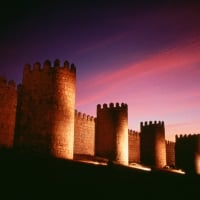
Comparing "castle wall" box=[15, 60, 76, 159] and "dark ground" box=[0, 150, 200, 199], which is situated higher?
"castle wall" box=[15, 60, 76, 159]

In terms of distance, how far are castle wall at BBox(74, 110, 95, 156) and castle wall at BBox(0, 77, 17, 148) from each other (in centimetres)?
700

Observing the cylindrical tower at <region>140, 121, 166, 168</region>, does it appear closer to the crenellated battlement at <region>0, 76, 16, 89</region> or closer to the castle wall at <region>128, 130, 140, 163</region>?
the castle wall at <region>128, 130, 140, 163</region>

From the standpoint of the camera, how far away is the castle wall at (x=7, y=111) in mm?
18391

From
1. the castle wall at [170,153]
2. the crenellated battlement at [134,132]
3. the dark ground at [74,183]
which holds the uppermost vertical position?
the crenellated battlement at [134,132]

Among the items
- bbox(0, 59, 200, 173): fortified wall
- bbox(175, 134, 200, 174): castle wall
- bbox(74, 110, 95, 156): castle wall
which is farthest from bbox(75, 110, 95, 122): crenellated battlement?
bbox(175, 134, 200, 174): castle wall

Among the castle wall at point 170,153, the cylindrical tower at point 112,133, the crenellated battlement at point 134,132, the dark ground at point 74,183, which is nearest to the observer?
the dark ground at point 74,183

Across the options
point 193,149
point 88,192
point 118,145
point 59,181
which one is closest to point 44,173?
point 59,181

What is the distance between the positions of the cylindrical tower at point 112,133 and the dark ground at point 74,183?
976 centimetres

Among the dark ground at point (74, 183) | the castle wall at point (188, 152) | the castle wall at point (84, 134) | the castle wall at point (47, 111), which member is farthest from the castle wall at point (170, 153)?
the dark ground at point (74, 183)

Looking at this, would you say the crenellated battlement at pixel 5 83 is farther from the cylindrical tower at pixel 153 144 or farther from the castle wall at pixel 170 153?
the castle wall at pixel 170 153

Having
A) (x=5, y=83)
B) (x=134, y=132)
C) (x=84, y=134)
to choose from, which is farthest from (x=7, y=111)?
(x=134, y=132)

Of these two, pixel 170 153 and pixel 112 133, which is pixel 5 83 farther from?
pixel 170 153

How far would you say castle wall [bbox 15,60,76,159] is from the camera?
17266 mm

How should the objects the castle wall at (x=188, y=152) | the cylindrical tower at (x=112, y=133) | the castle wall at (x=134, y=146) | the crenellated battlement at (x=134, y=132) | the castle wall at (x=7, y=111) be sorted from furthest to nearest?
1. the castle wall at (x=188, y=152)
2. the crenellated battlement at (x=134, y=132)
3. the castle wall at (x=134, y=146)
4. the cylindrical tower at (x=112, y=133)
5. the castle wall at (x=7, y=111)
